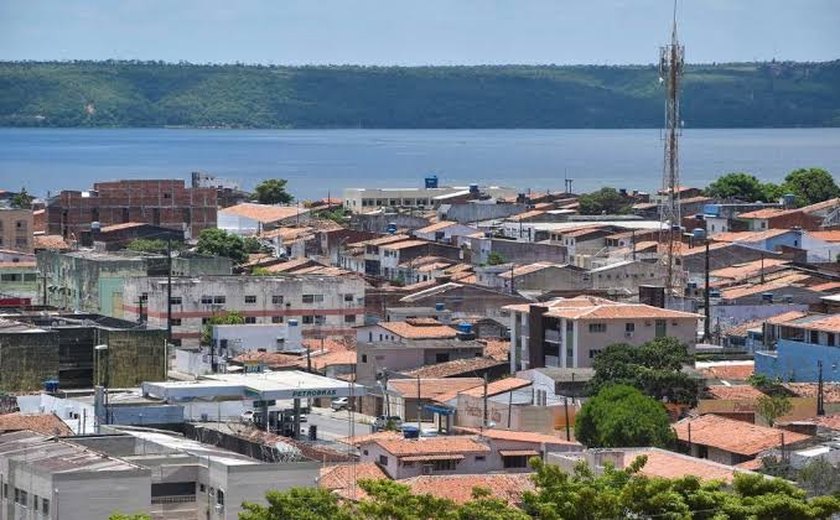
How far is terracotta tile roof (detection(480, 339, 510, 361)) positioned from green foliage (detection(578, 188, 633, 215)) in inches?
1412

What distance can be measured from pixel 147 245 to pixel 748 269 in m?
15.3

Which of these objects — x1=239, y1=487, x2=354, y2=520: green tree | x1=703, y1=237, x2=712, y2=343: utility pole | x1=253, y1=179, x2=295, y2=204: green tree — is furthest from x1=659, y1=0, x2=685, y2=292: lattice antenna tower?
x1=253, y1=179, x2=295, y2=204: green tree

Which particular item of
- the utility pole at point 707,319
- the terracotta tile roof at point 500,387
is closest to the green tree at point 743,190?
the utility pole at point 707,319

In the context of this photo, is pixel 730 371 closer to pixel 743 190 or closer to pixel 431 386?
pixel 431 386

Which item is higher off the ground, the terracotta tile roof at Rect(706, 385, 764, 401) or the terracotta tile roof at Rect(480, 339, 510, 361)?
the terracotta tile roof at Rect(706, 385, 764, 401)

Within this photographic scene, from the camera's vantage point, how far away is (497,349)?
4006cm

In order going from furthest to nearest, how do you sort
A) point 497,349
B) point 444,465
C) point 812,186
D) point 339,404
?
point 812,186 < point 497,349 < point 339,404 < point 444,465

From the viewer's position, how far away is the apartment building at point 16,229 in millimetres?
60875

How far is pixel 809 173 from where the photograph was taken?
81.1 meters

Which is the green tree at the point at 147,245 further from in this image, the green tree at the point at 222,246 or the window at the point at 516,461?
the window at the point at 516,461

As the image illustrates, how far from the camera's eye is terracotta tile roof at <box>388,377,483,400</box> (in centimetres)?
3478

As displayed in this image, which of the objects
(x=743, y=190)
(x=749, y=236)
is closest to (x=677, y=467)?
(x=749, y=236)

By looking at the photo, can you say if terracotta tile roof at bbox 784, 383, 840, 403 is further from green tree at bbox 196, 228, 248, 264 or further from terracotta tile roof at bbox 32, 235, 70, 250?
terracotta tile roof at bbox 32, 235, 70, 250

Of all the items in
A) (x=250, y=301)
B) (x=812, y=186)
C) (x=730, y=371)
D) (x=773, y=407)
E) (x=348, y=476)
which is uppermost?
(x=348, y=476)
